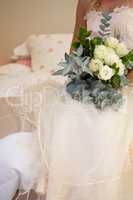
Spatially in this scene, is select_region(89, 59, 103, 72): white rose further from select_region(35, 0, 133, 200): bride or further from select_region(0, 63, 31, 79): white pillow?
select_region(0, 63, 31, 79): white pillow

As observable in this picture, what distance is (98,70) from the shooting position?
1.06 meters

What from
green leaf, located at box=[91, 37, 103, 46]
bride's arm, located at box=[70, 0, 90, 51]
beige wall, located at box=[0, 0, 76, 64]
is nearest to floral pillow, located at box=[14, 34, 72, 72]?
beige wall, located at box=[0, 0, 76, 64]

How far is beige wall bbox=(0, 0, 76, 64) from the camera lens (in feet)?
9.20

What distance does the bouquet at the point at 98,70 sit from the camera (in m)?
1.06

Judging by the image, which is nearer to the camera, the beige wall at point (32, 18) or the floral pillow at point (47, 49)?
the floral pillow at point (47, 49)

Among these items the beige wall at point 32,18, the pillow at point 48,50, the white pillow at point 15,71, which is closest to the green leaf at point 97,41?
the white pillow at point 15,71

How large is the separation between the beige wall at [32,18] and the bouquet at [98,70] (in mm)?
1767

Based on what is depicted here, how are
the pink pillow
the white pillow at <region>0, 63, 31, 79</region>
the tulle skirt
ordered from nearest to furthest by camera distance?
the tulle skirt, the white pillow at <region>0, 63, 31, 79</region>, the pink pillow

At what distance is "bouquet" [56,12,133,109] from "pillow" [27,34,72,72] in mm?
1393

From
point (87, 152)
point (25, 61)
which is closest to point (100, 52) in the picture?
point (87, 152)

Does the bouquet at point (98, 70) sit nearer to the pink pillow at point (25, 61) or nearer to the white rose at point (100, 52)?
the white rose at point (100, 52)

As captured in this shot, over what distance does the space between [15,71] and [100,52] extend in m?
1.50

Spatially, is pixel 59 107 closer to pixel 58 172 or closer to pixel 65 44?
pixel 58 172

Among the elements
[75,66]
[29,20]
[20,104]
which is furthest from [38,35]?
[75,66]
